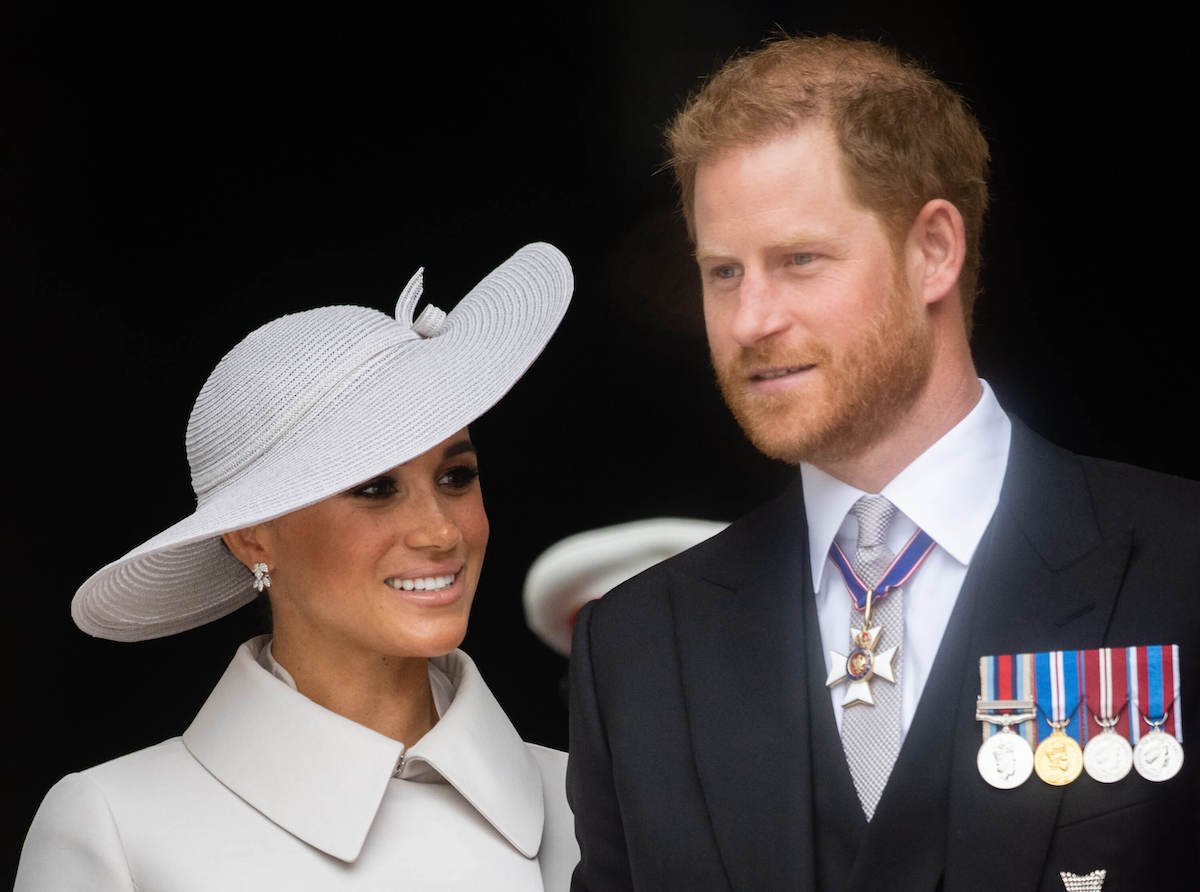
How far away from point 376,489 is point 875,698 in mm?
981

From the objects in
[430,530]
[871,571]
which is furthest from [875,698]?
[430,530]

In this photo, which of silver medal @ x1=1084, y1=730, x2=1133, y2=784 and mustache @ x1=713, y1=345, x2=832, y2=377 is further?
mustache @ x1=713, y1=345, x2=832, y2=377

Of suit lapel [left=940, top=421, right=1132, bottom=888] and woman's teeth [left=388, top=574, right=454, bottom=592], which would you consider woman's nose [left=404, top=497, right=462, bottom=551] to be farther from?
suit lapel [left=940, top=421, right=1132, bottom=888]

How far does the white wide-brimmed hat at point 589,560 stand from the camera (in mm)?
3879

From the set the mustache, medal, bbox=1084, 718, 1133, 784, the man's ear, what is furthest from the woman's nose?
medal, bbox=1084, 718, 1133, 784

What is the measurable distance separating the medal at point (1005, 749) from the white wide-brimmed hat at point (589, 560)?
1.40 metres

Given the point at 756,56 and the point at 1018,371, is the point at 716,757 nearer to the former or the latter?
the point at 756,56

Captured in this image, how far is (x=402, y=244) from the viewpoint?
3939 mm

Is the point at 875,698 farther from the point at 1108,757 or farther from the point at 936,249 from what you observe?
the point at 936,249

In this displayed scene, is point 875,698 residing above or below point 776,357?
below

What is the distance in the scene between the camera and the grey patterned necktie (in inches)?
101

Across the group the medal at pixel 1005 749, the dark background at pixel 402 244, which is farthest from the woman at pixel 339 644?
the medal at pixel 1005 749

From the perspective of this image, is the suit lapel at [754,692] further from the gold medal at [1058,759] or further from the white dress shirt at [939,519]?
the gold medal at [1058,759]

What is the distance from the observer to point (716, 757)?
2.70 m
